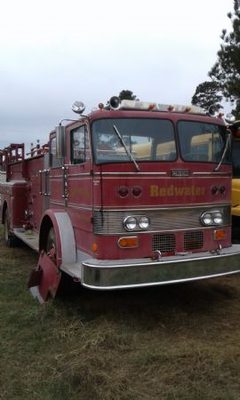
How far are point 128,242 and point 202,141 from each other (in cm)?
163

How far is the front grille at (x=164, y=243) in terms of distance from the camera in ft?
17.3

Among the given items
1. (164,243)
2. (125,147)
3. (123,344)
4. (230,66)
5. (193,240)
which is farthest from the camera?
(230,66)

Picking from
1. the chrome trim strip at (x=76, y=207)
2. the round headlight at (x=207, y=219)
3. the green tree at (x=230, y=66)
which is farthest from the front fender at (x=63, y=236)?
the green tree at (x=230, y=66)

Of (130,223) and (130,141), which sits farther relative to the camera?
(130,141)

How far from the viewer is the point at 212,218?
568 centimetres

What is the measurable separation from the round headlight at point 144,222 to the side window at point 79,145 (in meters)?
0.95

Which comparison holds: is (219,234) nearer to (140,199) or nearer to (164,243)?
(164,243)

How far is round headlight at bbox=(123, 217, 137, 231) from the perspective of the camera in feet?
16.8

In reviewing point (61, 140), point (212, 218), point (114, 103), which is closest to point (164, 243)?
point (212, 218)

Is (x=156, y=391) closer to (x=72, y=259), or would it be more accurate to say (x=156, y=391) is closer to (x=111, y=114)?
(x=72, y=259)

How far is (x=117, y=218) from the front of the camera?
5.09m

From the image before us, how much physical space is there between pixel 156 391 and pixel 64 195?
3205mm

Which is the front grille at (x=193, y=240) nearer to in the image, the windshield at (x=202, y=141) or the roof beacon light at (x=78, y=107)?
the windshield at (x=202, y=141)

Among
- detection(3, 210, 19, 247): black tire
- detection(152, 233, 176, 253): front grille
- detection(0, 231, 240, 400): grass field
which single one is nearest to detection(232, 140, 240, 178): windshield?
detection(0, 231, 240, 400): grass field
